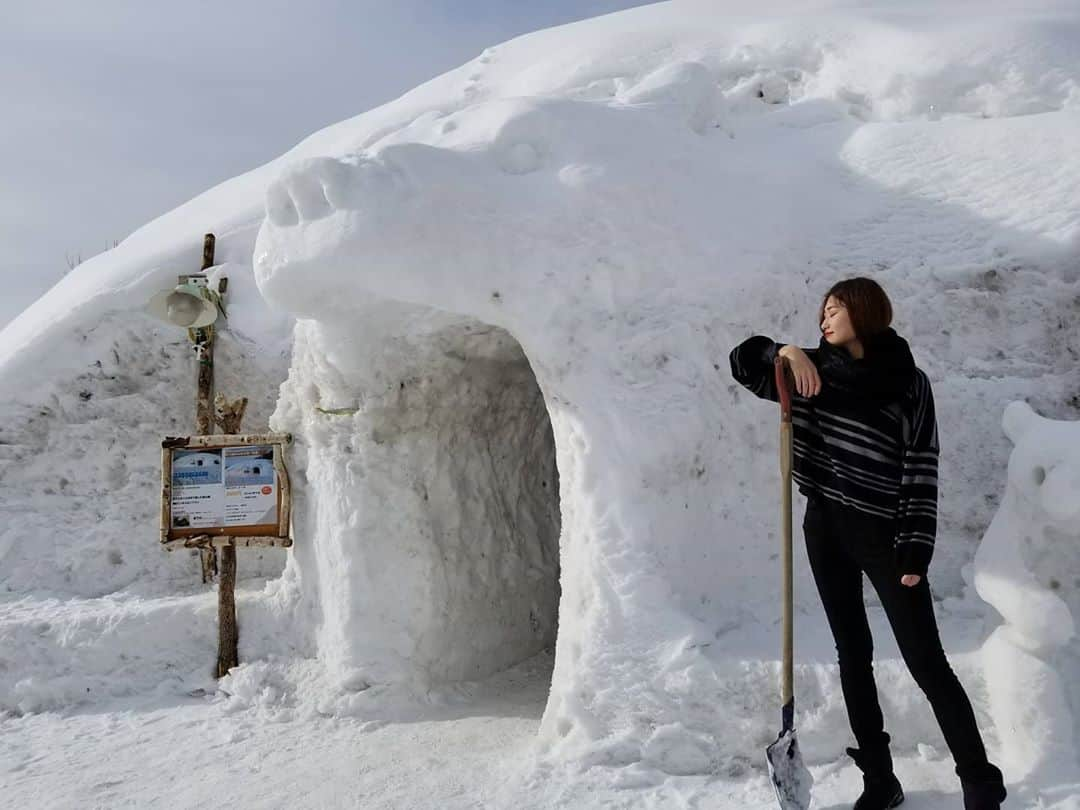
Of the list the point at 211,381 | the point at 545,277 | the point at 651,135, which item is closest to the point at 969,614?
the point at 545,277

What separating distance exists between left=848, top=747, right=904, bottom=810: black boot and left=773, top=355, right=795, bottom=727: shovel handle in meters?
0.26

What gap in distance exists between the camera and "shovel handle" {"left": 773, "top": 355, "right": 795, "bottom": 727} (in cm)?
302

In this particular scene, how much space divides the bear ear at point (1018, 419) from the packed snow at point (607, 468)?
12mm

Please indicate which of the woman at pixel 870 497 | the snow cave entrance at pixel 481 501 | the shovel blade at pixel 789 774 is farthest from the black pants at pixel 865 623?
the snow cave entrance at pixel 481 501

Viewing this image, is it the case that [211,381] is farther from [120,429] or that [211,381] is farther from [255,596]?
[255,596]

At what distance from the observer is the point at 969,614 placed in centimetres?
362

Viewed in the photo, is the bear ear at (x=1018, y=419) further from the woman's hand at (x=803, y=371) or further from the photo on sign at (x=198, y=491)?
the photo on sign at (x=198, y=491)

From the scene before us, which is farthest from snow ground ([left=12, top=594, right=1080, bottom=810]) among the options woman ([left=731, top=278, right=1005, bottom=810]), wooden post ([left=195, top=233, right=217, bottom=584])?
wooden post ([left=195, top=233, right=217, bottom=584])

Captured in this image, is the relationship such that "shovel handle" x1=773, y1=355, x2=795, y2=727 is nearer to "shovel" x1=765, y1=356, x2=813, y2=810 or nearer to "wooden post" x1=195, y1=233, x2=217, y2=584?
"shovel" x1=765, y1=356, x2=813, y2=810

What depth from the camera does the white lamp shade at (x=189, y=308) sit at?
692cm

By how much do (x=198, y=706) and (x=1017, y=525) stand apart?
13.8 feet

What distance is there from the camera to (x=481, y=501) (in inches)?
213

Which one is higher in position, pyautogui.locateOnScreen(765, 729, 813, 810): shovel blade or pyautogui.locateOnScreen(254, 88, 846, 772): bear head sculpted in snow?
pyautogui.locateOnScreen(254, 88, 846, 772): bear head sculpted in snow

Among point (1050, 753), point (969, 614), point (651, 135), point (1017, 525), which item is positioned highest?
point (651, 135)
